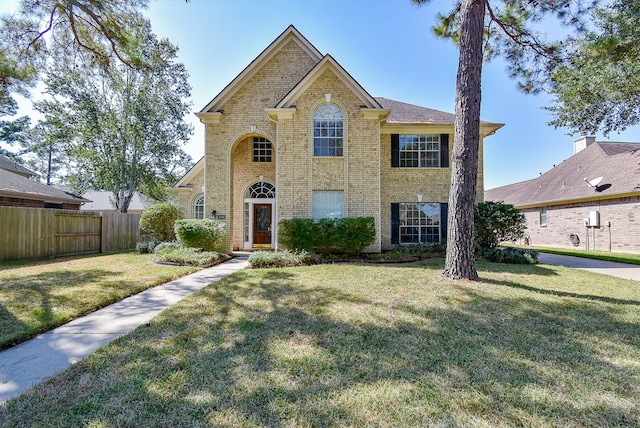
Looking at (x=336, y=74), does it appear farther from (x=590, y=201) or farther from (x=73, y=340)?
(x=590, y=201)

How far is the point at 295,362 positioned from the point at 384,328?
1.55 m

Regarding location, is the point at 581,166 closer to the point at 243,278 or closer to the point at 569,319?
the point at 569,319

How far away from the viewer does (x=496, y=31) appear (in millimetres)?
9906

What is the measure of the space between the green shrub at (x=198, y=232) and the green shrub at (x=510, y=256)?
10.8m

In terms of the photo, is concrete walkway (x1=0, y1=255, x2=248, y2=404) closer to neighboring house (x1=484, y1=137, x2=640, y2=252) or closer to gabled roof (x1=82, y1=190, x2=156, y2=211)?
neighboring house (x1=484, y1=137, x2=640, y2=252)

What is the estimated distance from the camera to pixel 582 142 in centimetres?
2270

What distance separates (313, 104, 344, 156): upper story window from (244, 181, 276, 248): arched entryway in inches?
142

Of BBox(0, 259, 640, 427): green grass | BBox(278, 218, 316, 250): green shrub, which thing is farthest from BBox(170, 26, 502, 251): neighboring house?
BBox(0, 259, 640, 427): green grass

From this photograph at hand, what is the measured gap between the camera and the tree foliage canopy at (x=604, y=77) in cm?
842

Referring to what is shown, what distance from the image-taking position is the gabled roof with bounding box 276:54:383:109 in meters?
11.2

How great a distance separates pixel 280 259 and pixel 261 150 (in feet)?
21.7

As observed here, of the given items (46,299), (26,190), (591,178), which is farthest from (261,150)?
(591,178)

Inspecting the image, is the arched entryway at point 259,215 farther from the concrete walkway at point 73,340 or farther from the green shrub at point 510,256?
the green shrub at point 510,256

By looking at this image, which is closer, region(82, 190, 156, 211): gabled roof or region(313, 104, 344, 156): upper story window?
region(313, 104, 344, 156): upper story window
